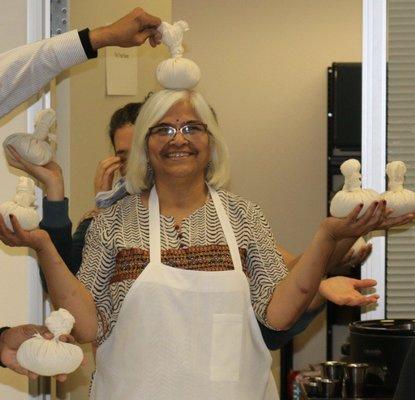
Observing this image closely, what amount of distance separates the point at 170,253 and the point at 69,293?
8.1 inches

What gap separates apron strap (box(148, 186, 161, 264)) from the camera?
1.82 m

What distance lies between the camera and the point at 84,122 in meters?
2.50

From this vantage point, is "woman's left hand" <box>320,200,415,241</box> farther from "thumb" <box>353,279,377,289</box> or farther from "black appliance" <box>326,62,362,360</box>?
"black appliance" <box>326,62,362,360</box>

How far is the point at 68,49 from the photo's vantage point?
188 centimetres

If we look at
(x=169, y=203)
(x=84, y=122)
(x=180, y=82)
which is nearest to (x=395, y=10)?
(x=180, y=82)

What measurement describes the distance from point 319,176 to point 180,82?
2765 millimetres

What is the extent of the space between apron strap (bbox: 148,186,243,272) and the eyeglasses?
0.42 feet

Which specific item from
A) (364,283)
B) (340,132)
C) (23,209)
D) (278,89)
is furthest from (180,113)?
(278,89)

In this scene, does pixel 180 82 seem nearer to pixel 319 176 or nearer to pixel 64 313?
pixel 64 313

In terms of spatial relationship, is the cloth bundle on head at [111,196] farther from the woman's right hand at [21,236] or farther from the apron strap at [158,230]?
the woman's right hand at [21,236]

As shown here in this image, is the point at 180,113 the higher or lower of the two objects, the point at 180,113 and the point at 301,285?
the higher

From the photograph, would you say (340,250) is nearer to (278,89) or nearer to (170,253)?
(170,253)

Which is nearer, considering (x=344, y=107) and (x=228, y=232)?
(x=228, y=232)

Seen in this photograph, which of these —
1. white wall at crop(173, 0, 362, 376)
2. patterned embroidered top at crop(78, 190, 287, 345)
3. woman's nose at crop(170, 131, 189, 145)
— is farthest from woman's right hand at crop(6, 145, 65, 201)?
white wall at crop(173, 0, 362, 376)
